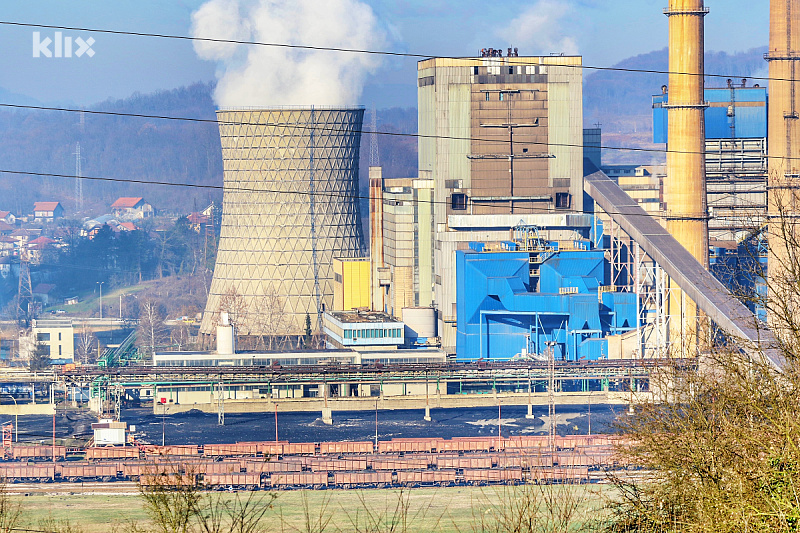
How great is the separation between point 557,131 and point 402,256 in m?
6.29

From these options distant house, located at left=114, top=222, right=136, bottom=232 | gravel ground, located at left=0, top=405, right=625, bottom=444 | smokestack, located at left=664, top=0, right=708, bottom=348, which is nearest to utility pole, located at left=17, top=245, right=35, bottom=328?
distant house, located at left=114, top=222, right=136, bottom=232

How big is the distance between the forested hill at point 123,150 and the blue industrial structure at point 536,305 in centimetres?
6314

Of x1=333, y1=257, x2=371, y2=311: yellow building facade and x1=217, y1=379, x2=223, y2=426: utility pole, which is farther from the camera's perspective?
x1=333, y1=257, x2=371, y2=311: yellow building facade

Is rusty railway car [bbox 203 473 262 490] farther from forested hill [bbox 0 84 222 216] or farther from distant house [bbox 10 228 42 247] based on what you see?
forested hill [bbox 0 84 222 216]

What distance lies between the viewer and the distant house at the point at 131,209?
96500 millimetres

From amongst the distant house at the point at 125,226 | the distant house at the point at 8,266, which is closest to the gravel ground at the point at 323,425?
the distant house at the point at 8,266

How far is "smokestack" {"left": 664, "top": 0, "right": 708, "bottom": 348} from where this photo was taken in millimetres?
34094

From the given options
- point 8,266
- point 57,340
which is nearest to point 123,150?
point 8,266

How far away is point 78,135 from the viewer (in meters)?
106

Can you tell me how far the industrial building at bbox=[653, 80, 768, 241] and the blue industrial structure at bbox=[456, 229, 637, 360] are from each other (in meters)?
5.67

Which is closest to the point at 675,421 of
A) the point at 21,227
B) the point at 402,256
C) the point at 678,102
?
the point at 678,102

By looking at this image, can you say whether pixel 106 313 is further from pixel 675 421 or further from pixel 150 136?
pixel 675 421

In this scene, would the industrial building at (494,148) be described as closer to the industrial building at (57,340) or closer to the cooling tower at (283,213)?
the cooling tower at (283,213)

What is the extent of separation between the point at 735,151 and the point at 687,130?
7.23m
